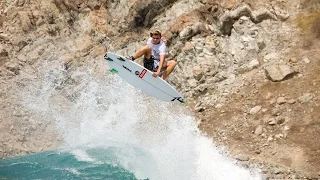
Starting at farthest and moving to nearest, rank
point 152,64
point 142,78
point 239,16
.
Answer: point 239,16 < point 142,78 < point 152,64

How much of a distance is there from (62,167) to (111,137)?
271 cm

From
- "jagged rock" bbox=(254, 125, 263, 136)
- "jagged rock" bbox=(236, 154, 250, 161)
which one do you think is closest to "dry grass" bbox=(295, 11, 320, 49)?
"jagged rock" bbox=(254, 125, 263, 136)

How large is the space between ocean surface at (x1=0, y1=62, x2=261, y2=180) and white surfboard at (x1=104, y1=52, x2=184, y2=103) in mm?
1516

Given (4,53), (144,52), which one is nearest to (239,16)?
(144,52)

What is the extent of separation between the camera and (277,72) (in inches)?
626

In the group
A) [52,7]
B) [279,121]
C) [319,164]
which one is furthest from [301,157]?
[52,7]

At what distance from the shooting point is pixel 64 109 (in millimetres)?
17906

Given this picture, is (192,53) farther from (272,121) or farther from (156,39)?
(272,121)

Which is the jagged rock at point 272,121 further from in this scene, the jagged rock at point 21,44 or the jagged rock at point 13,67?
the jagged rock at point 21,44

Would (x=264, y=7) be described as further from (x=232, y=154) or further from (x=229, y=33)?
(x=232, y=154)

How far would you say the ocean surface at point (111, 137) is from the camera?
13.5m

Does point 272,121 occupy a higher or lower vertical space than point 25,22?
lower

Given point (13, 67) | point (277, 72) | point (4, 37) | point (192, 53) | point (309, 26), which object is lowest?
point (277, 72)

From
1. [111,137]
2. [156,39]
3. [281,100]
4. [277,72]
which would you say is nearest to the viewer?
[156,39]
